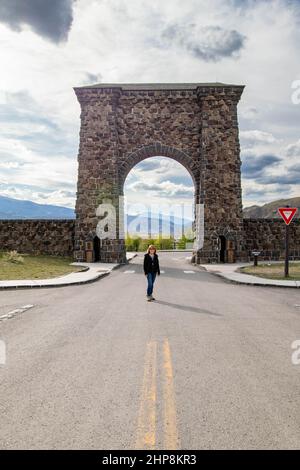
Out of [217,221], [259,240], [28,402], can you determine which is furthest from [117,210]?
[28,402]

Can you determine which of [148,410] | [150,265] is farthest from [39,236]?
[148,410]

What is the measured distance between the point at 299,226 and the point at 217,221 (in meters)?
6.48

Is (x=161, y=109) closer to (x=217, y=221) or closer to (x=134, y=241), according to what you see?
(x=217, y=221)

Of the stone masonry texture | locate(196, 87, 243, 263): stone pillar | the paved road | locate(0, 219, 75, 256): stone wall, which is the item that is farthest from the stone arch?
the paved road

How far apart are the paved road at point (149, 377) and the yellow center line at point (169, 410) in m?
0.01

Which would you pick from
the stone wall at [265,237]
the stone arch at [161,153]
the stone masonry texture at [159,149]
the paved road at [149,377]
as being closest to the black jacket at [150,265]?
the paved road at [149,377]

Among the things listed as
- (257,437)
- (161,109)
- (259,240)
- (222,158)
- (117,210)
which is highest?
(161,109)

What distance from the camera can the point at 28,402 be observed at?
13.9ft

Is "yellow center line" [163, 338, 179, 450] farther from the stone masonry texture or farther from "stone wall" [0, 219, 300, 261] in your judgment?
"stone wall" [0, 219, 300, 261]

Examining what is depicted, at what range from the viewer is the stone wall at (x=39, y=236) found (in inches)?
1092

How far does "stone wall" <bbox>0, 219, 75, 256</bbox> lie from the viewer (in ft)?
91.0

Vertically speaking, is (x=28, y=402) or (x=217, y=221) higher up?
(x=217, y=221)

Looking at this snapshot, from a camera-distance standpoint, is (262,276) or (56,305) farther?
(262,276)

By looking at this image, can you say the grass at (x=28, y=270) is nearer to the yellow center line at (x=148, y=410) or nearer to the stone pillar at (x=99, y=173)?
the stone pillar at (x=99, y=173)
